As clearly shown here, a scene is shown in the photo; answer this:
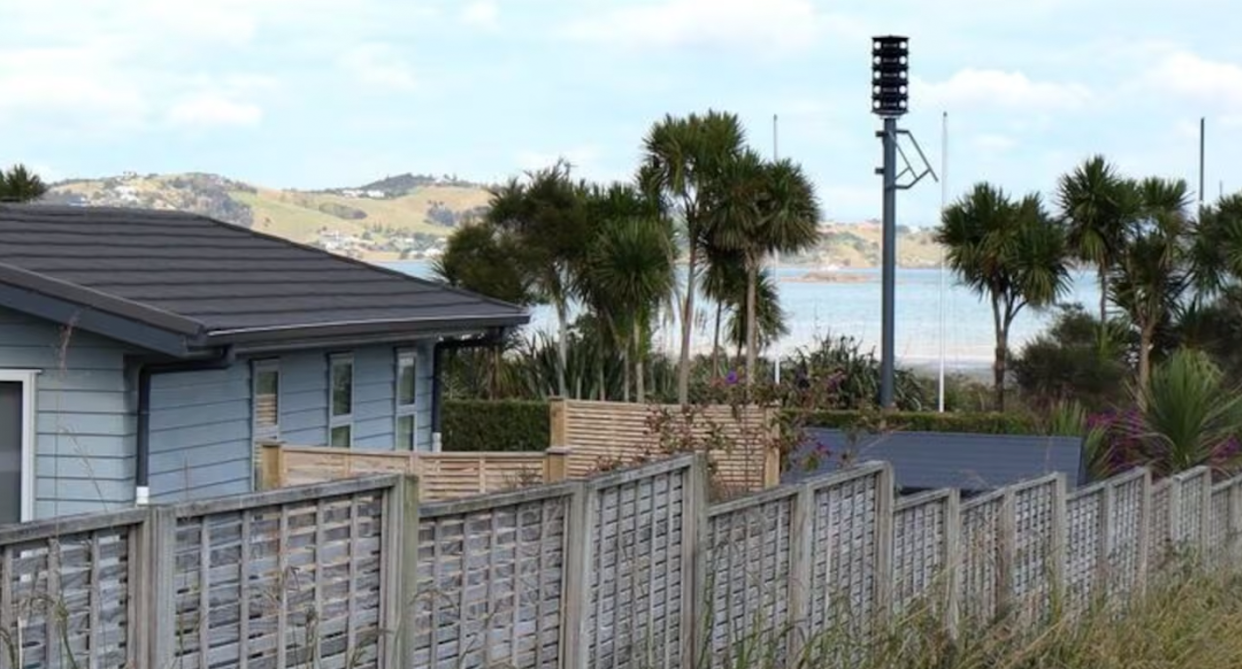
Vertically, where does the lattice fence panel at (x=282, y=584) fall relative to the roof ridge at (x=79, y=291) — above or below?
below

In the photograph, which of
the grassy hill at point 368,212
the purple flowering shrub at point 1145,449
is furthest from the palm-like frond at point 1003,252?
the grassy hill at point 368,212

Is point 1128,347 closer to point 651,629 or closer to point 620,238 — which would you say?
point 620,238

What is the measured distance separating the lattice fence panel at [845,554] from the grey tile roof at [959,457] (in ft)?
24.3

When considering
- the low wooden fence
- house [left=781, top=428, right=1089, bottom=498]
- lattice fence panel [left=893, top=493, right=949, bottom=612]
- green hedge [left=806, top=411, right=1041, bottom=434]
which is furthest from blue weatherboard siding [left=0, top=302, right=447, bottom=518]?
green hedge [left=806, top=411, right=1041, bottom=434]

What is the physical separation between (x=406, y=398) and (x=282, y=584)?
13.5 metres

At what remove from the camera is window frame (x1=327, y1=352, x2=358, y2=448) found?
16859mm

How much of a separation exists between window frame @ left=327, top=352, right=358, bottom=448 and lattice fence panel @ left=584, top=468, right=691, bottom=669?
988 centimetres

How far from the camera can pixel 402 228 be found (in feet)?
331

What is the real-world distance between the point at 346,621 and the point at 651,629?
173 centimetres

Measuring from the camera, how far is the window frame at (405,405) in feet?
59.9

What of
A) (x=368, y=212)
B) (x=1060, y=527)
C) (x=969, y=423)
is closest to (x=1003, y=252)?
(x=969, y=423)

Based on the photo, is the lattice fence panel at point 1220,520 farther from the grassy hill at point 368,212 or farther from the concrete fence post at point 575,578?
the grassy hill at point 368,212

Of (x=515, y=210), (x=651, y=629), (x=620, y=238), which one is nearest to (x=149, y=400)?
(x=651, y=629)

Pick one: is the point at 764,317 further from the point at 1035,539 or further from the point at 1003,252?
the point at 1035,539
